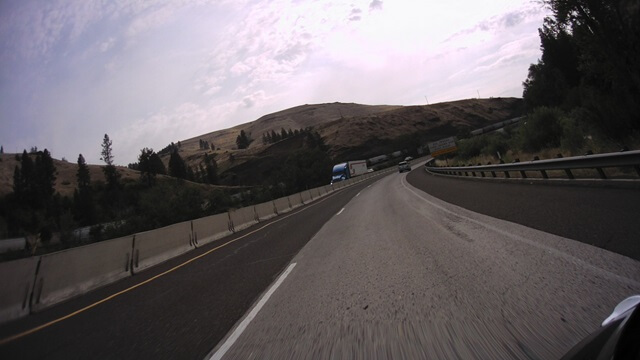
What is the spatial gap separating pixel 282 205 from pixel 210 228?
1215 cm

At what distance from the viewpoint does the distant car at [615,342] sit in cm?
141

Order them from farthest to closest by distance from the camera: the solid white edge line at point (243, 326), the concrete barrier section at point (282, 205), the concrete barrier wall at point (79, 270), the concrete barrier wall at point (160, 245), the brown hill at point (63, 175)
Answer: the brown hill at point (63, 175) < the concrete barrier section at point (282, 205) < the concrete barrier wall at point (160, 245) < the concrete barrier wall at point (79, 270) < the solid white edge line at point (243, 326)

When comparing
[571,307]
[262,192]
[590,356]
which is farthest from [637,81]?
[262,192]

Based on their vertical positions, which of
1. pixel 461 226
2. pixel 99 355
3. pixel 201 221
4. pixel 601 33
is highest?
pixel 601 33

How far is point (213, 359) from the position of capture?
12.0 ft

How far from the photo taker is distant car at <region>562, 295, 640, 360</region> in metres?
1.41

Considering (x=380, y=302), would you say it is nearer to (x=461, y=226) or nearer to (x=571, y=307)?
(x=571, y=307)

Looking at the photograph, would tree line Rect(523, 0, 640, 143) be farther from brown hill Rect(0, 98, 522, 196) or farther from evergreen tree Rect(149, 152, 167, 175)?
evergreen tree Rect(149, 152, 167, 175)

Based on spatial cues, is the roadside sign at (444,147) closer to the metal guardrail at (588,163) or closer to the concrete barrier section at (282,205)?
the concrete barrier section at (282,205)

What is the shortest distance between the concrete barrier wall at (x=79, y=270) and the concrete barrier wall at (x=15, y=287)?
0.56 feet

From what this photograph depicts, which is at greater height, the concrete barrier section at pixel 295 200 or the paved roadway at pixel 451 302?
the concrete barrier section at pixel 295 200

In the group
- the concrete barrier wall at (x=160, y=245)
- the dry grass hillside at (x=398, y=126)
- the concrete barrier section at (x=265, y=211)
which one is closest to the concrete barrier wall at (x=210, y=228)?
the concrete barrier wall at (x=160, y=245)

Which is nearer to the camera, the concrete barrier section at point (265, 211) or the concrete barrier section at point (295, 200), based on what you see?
the concrete barrier section at point (265, 211)

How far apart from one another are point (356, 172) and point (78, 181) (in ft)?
343
